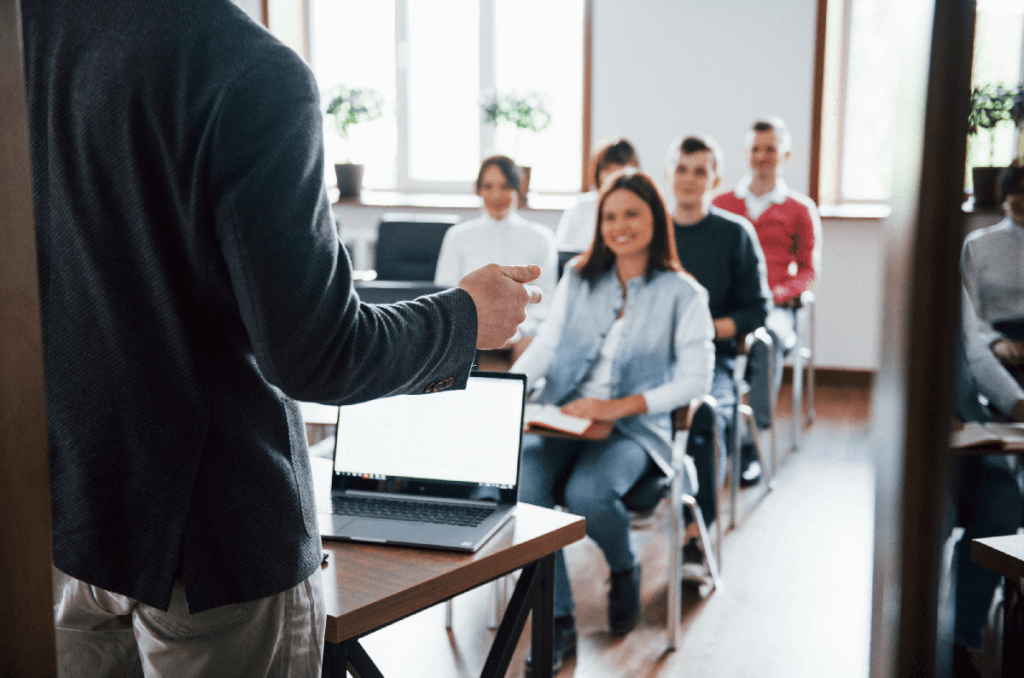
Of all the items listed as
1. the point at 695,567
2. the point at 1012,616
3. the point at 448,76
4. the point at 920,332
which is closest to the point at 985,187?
the point at 920,332

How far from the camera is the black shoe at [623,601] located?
255 centimetres

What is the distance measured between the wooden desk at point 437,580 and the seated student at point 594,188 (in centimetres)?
258

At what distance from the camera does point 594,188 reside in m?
4.72

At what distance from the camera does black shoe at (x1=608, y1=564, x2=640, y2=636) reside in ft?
8.36

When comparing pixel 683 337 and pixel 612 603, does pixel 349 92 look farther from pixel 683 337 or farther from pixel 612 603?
pixel 612 603

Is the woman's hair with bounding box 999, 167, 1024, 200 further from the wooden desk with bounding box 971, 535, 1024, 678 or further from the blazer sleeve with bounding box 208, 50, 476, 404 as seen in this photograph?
the wooden desk with bounding box 971, 535, 1024, 678

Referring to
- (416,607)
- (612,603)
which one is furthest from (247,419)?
(612,603)

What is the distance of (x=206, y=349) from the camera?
31.0 inches

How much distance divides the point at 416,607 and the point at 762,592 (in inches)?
75.9

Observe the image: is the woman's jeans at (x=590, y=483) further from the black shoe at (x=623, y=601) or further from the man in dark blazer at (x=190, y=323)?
the man in dark blazer at (x=190, y=323)

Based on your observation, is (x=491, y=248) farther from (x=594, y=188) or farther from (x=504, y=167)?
(x=594, y=188)

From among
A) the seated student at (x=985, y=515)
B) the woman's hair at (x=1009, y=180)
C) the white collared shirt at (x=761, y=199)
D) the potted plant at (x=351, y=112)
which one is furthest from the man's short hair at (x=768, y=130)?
the woman's hair at (x=1009, y=180)

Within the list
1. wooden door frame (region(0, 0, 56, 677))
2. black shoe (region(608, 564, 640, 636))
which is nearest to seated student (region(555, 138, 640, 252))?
black shoe (region(608, 564, 640, 636))

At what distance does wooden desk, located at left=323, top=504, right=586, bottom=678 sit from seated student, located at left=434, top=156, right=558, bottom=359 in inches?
118
